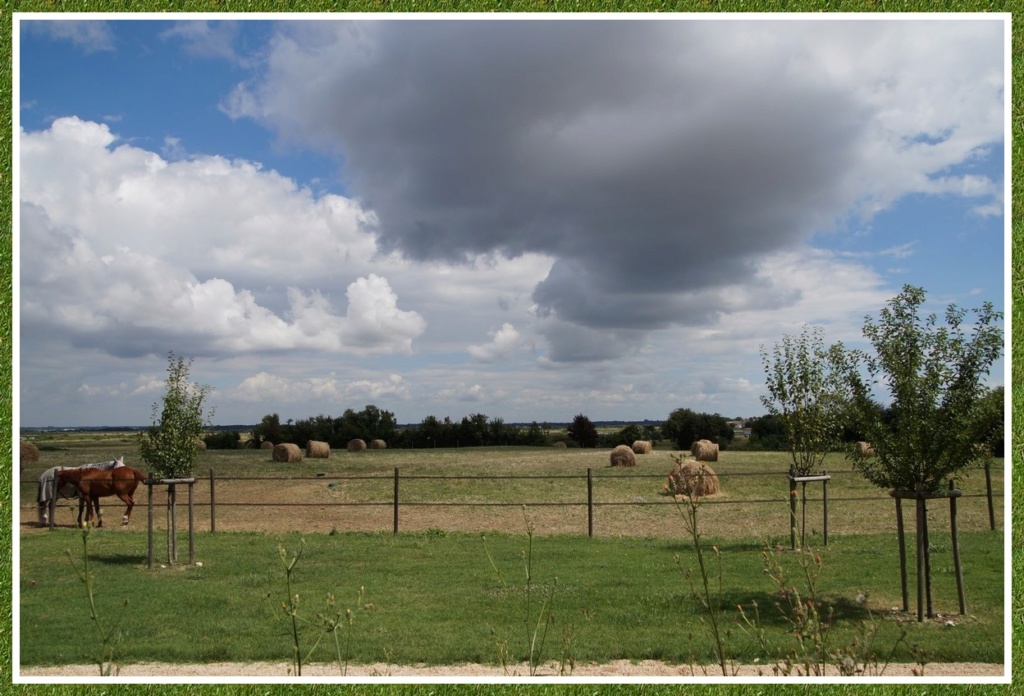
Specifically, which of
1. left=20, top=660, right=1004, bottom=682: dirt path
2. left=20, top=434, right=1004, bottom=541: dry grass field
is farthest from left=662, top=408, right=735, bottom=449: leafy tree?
left=20, top=660, right=1004, bottom=682: dirt path

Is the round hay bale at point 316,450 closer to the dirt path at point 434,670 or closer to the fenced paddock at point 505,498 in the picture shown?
the fenced paddock at point 505,498

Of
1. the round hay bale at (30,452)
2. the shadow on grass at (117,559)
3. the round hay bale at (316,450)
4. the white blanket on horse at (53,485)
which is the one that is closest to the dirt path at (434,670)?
the shadow on grass at (117,559)

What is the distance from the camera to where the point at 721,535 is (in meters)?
14.8

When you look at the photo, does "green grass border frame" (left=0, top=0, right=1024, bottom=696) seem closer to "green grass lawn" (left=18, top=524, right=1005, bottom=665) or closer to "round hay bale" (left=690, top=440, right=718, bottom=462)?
"green grass lawn" (left=18, top=524, right=1005, bottom=665)

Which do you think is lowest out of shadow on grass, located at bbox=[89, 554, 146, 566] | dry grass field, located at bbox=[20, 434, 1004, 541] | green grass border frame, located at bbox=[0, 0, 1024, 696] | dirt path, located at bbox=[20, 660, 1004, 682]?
dry grass field, located at bbox=[20, 434, 1004, 541]

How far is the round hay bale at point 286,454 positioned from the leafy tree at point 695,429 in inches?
634

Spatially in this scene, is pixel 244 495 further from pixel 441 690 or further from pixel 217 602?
pixel 441 690

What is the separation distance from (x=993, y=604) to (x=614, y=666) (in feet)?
15.5

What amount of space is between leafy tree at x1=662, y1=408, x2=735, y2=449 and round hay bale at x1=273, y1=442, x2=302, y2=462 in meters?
16.1

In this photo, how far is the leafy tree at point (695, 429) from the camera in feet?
108

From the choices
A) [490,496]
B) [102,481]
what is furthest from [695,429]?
[102,481]

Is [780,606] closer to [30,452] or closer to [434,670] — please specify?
[434,670]

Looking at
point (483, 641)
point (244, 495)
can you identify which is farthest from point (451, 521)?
point (483, 641)

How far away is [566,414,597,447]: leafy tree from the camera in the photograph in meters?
39.5
